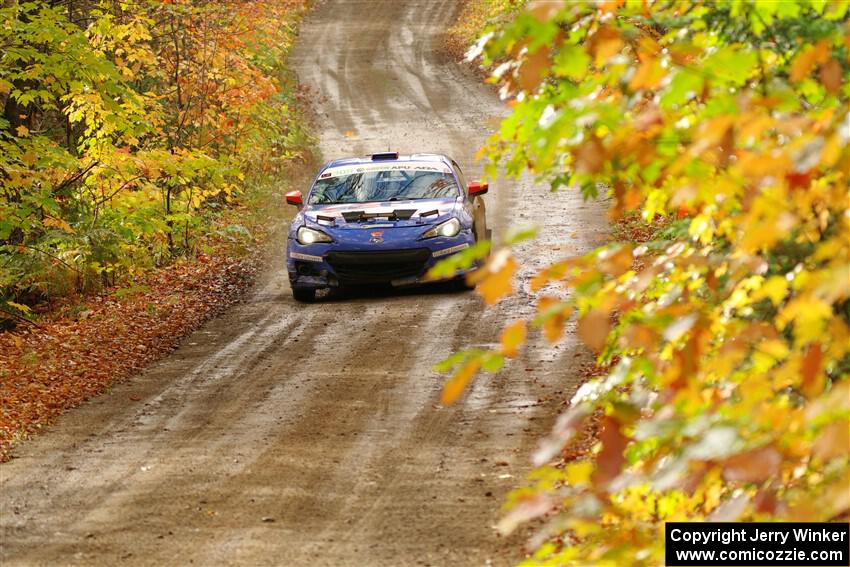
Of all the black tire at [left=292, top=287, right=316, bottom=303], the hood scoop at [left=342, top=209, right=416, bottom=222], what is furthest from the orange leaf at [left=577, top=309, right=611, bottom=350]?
the black tire at [left=292, top=287, right=316, bottom=303]

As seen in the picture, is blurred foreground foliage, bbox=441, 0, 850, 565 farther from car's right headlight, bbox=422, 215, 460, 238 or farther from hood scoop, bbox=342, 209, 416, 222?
hood scoop, bbox=342, 209, 416, 222

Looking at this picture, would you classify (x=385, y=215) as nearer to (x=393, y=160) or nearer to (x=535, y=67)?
(x=393, y=160)

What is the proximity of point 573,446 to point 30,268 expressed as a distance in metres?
9.21

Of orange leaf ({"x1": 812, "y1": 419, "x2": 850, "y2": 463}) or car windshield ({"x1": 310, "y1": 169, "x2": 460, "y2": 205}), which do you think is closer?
orange leaf ({"x1": 812, "y1": 419, "x2": 850, "y2": 463})

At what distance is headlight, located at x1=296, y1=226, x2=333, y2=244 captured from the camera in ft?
47.7

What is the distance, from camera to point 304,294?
15008 mm

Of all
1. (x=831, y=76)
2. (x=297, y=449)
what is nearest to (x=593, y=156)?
(x=831, y=76)

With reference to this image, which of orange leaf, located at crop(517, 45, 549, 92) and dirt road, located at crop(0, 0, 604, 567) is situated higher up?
orange leaf, located at crop(517, 45, 549, 92)

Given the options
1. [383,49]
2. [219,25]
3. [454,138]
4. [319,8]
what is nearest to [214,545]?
[219,25]

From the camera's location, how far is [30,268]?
14844 millimetres

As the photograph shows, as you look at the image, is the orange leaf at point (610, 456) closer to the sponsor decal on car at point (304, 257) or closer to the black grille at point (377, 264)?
the black grille at point (377, 264)

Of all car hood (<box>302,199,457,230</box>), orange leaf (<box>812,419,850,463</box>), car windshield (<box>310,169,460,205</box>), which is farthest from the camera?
car windshield (<box>310,169,460,205</box>)

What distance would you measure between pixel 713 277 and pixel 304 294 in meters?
10.8

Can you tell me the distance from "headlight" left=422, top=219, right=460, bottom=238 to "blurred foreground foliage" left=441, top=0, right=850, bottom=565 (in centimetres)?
900
